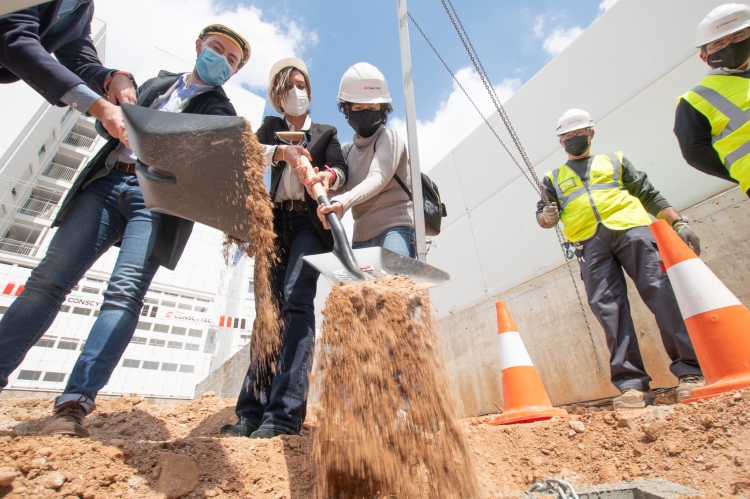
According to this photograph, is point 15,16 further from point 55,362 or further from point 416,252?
point 55,362

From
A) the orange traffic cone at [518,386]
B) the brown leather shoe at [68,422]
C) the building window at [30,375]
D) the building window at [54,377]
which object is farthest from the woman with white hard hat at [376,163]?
the building window at [30,375]

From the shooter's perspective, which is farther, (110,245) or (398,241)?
Answer: (398,241)

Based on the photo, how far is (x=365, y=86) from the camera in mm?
2176

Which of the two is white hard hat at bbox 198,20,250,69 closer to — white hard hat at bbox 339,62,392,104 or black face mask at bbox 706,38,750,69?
white hard hat at bbox 339,62,392,104

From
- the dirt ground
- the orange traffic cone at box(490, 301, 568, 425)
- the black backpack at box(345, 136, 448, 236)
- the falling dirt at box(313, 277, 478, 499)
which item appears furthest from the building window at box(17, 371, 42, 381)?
the orange traffic cone at box(490, 301, 568, 425)

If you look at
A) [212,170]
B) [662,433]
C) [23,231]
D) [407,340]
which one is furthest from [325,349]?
[23,231]

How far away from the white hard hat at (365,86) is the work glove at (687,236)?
1.91 meters

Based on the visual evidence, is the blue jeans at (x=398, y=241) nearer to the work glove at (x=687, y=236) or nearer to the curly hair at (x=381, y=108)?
the curly hair at (x=381, y=108)

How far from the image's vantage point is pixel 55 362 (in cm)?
421

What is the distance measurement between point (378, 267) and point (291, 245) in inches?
18.3

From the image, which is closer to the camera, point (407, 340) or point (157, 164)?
point (407, 340)

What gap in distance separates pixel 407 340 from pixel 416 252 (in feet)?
2.78

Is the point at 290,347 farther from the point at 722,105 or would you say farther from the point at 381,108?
the point at 722,105

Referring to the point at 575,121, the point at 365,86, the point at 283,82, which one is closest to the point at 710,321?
the point at 575,121
